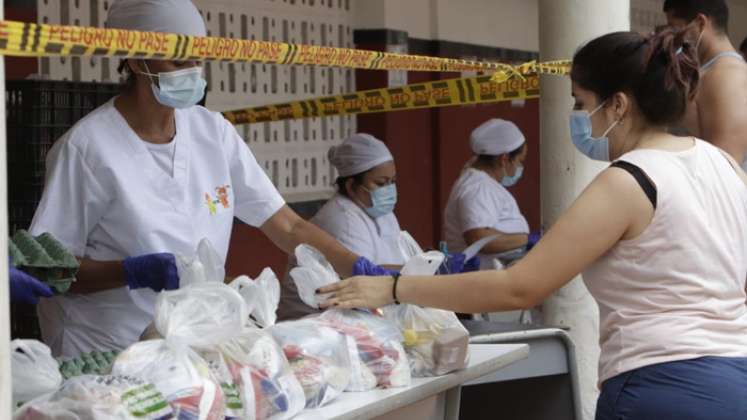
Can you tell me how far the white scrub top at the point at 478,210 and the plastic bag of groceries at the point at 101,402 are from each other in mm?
4052

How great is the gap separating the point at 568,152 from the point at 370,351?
202 centimetres

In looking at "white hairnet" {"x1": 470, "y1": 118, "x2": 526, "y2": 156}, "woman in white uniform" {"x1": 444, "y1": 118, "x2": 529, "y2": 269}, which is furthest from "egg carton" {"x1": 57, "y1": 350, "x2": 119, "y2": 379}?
"white hairnet" {"x1": 470, "y1": 118, "x2": 526, "y2": 156}

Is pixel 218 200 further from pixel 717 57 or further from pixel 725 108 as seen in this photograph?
pixel 717 57

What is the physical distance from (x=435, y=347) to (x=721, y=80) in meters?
1.59

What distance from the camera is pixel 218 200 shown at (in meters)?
3.23

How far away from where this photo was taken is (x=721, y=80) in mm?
3773

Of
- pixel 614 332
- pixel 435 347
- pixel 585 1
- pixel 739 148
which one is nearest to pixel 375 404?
pixel 435 347

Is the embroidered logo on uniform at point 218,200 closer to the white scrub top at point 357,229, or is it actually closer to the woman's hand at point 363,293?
the woman's hand at point 363,293

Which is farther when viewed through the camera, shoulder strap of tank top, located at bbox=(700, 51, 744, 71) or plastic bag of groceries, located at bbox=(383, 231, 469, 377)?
shoulder strap of tank top, located at bbox=(700, 51, 744, 71)

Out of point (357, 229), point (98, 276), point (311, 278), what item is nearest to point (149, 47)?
point (311, 278)

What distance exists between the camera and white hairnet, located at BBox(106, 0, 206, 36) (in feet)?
9.91

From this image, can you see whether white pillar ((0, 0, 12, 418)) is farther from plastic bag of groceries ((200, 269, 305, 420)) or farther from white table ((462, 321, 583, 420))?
white table ((462, 321, 583, 420))

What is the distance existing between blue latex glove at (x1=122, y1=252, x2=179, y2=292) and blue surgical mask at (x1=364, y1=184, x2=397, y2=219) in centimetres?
229

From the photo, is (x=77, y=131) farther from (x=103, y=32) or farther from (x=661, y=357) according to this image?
(x=661, y=357)
